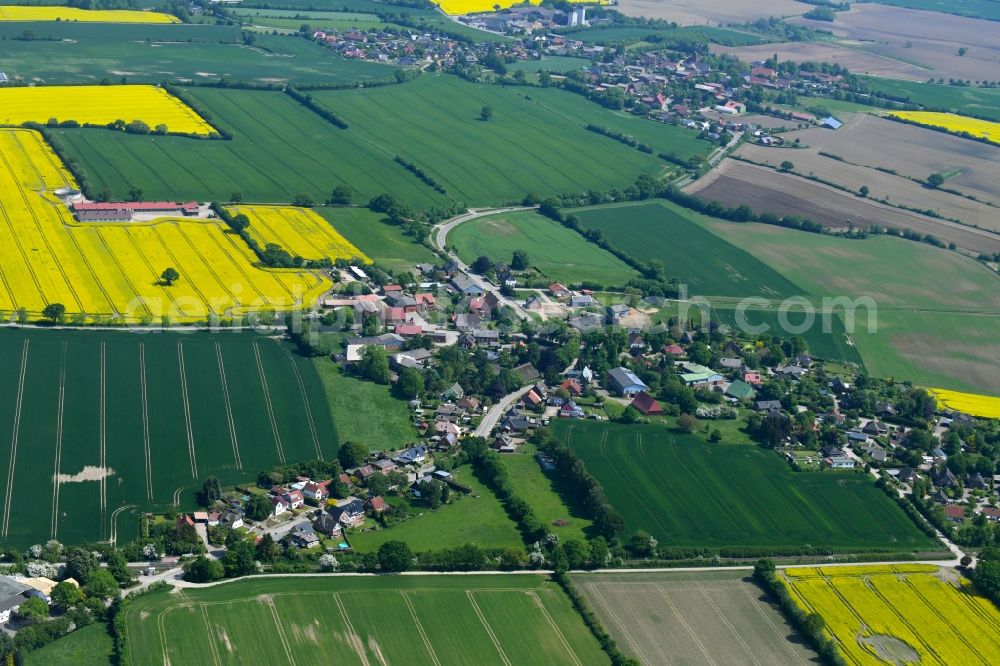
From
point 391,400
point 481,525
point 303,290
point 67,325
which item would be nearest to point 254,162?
point 303,290

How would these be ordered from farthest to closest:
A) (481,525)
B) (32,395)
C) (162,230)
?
(162,230)
(32,395)
(481,525)

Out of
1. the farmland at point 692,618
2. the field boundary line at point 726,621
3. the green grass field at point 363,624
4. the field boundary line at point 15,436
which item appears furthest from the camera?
the field boundary line at point 15,436

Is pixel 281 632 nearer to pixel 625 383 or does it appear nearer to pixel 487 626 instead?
pixel 487 626

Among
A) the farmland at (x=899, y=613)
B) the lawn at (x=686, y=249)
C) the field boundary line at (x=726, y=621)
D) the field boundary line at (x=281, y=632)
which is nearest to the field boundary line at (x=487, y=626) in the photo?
the field boundary line at (x=281, y=632)

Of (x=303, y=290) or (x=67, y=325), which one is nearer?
(x=67, y=325)

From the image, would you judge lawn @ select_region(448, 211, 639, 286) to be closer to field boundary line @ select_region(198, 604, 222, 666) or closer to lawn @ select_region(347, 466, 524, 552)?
lawn @ select_region(347, 466, 524, 552)

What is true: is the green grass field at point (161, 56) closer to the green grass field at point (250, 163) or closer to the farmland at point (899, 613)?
the green grass field at point (250, 163)

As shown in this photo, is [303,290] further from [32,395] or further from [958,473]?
[958,473]
